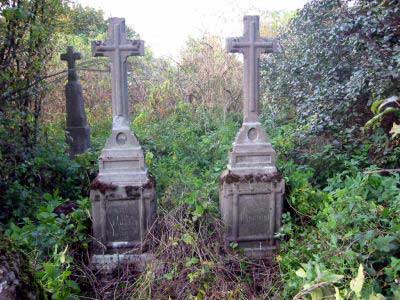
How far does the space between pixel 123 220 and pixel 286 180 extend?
1801mm

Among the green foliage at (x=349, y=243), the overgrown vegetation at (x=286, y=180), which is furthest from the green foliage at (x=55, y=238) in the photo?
the green foliage at (x=349, y=243)

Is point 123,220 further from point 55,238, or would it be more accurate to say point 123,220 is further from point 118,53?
point 118,53

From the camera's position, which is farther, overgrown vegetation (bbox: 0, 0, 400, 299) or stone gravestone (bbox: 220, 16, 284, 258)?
stone gravestone (bbox: 220, 16, 284, 258)

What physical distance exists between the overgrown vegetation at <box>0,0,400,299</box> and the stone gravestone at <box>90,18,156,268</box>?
172 millimetres

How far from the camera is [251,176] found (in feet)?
13.5

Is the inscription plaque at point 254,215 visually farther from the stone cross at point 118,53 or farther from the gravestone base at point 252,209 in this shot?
the stone cross at point 118,53

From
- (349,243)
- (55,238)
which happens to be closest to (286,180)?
(349,243)

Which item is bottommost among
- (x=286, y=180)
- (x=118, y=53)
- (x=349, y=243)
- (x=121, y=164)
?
(x=349, y=243)

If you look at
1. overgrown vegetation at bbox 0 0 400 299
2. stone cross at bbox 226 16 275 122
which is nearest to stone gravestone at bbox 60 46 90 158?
overgrown vegetation at bbox 0 0 400 299

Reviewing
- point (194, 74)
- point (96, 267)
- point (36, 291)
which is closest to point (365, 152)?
point (96, 267)

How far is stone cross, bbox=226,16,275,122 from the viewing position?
4.12 metres

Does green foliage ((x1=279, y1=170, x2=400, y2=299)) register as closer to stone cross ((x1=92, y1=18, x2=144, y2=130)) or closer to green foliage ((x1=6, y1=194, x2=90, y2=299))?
green foliage ((x1=6, y1=194, x2=90, y2=299))

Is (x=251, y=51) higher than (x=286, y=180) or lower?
higher

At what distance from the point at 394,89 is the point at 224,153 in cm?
295
